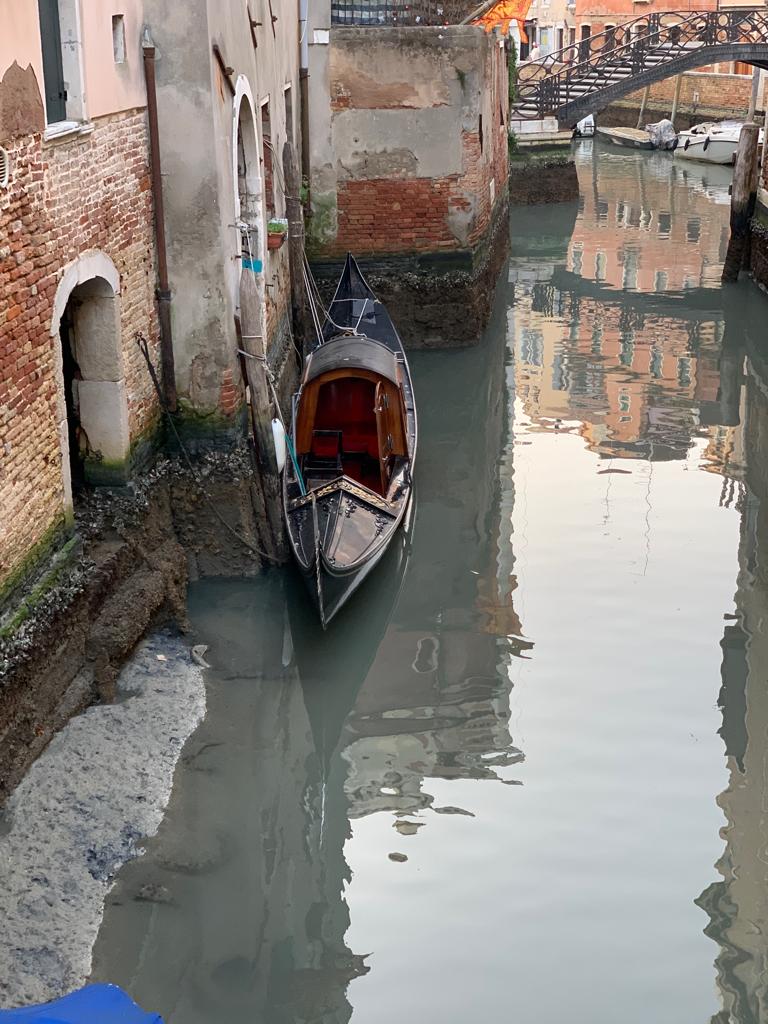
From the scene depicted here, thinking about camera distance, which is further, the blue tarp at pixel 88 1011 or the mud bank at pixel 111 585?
the mud bank at pixel 111 585

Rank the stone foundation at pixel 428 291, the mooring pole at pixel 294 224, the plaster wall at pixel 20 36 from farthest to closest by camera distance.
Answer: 1. the stone foundation at pixel 428 291
2. the mooring pole at pixel 294 224
3. the plaster wall at pixel 20 36

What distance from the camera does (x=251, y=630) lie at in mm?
7398

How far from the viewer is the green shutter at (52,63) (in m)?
5.93

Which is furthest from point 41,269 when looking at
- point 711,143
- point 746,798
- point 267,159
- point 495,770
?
point 711,143

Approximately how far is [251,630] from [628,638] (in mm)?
2025

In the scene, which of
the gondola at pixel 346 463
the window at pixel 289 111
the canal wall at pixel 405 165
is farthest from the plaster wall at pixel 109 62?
the canal wall at pixel 405 165

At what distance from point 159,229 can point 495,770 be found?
348 cm

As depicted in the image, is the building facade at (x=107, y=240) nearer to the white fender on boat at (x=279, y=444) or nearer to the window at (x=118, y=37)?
the window at (x=118, y=37)

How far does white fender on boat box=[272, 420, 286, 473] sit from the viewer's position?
8.04 m

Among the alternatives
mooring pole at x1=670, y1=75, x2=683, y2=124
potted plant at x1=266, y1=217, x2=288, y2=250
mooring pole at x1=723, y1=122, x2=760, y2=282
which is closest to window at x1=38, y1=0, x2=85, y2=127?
potted plant at x1=266, y1=217, x2=288, y2=250

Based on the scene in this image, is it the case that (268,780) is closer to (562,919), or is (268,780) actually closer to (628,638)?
(562,919)

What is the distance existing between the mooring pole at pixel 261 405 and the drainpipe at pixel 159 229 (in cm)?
45

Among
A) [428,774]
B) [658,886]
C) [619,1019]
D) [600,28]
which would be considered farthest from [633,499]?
[600,28]

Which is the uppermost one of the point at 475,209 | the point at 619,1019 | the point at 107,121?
the point at 107,121
